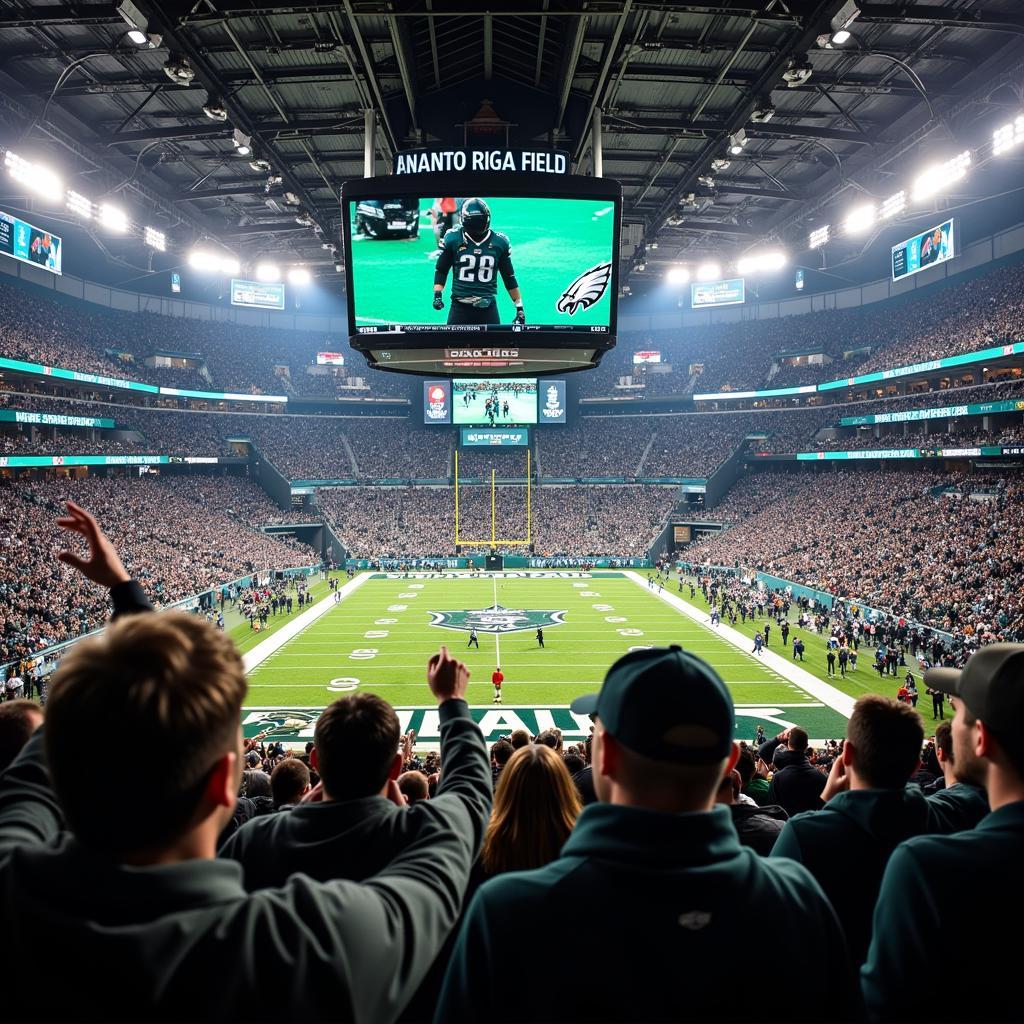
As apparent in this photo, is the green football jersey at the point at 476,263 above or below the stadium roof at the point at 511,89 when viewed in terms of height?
below

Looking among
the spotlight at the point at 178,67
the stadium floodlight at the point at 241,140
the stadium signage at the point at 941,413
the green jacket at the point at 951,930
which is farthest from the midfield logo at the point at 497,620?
the green jacket at the point at 951,930

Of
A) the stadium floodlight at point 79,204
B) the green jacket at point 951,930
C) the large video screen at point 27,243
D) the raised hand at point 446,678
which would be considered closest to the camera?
the green jacket at point 951,930

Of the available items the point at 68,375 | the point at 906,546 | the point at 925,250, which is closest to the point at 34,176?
the point at 68,375

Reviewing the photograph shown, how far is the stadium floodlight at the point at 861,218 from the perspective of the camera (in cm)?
3200

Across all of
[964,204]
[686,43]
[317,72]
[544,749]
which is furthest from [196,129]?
[964,204]

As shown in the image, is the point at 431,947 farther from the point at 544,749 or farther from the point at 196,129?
the point at 196,129

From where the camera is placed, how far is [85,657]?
1208 mm

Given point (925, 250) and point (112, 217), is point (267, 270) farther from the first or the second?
point (925, 250)

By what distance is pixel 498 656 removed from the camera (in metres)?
25.2

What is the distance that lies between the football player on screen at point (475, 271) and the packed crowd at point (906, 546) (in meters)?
18.1

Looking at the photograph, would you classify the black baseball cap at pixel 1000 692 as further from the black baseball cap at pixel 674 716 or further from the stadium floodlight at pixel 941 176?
the stadium floodlight at pixel 941 176

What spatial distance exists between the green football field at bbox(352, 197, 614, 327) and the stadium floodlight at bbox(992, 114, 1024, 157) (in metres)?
23.8

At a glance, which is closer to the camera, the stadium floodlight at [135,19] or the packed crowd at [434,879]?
the packed crowd at [434,879]

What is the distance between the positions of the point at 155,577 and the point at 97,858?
112 ft
